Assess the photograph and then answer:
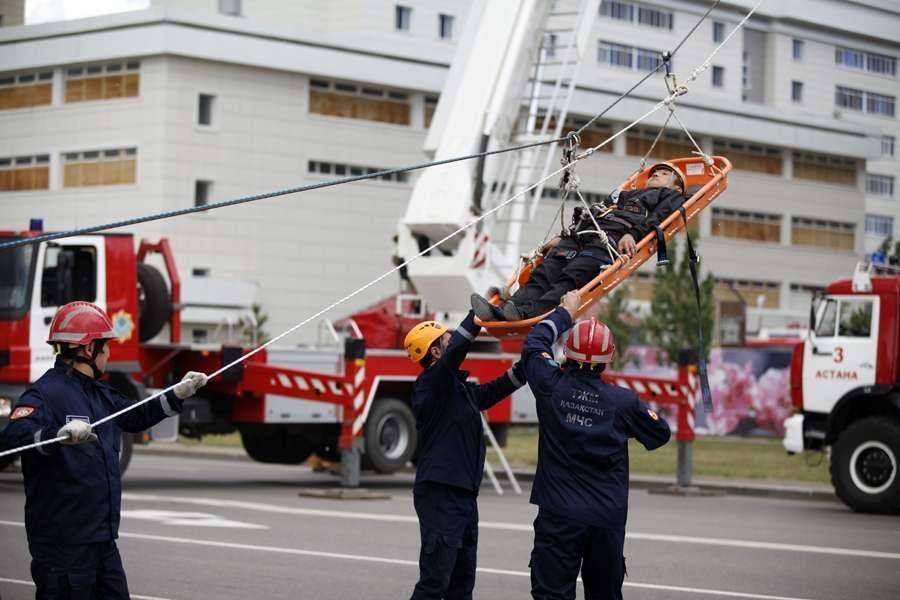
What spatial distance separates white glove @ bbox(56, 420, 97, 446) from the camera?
6770 mm

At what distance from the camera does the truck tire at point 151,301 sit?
68.1 feet

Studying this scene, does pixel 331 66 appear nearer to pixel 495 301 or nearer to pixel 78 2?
pixel 78 2

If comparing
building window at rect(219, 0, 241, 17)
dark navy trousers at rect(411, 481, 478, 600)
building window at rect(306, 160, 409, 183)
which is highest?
building window at rect(219, 0, 241, 17)

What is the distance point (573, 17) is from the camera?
22344 mm

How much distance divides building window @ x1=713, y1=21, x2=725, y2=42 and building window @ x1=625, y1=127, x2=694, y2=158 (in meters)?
24.2

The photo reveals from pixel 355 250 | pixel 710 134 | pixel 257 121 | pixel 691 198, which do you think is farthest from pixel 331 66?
pixel 691 198

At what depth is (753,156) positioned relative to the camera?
5950 centimetres

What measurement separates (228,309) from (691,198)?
38636 millimetres

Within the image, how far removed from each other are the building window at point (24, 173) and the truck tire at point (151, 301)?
1232cm

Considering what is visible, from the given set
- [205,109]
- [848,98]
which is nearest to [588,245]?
[848,98]

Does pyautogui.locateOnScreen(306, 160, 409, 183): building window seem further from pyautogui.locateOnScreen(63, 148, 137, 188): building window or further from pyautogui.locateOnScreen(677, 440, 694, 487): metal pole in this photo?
pyautogui.locateOnScreen(677, 440, 694, 487): metal pole

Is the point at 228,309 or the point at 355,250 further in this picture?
the point at 355,250

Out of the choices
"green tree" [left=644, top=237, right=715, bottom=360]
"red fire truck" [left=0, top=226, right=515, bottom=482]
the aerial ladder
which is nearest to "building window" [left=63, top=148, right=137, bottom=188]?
"green tree" [left=644, top=237, right=715, bottom=360]

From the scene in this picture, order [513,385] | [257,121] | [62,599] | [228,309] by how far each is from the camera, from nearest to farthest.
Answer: [62,599]
[513,385]
[228,309]
[257,121]
